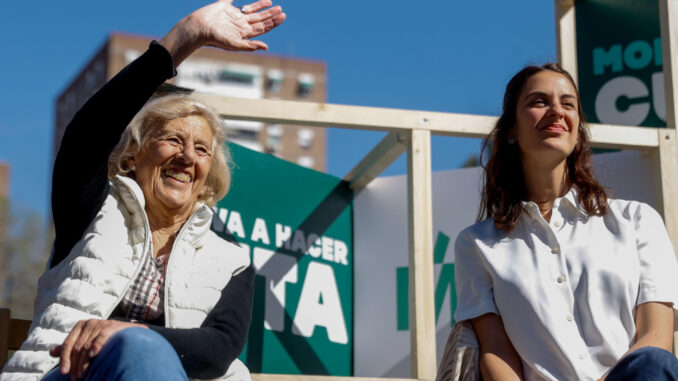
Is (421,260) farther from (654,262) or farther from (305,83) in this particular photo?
(305,83)

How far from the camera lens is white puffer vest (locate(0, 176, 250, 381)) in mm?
2240

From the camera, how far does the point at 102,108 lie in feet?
7.62

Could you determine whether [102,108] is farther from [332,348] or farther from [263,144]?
[263,144]

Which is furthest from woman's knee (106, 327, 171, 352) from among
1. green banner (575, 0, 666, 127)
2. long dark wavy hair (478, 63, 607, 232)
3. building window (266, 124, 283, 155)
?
building window (266, 124, 283, 155)

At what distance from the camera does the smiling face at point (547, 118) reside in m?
2.73

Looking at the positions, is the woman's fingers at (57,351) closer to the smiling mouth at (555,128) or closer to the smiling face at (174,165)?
the smiling face at (174,165)

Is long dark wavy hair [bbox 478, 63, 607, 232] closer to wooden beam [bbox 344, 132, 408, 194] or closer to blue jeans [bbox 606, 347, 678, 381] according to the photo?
blue jeans [bbox 606, 347, 678, 381]

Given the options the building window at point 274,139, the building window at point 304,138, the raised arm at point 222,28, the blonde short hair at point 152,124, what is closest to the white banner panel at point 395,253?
the blonde short hair at point 152,124

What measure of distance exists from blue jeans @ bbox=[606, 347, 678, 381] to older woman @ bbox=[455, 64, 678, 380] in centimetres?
24

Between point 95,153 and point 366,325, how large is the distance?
8.58 ft

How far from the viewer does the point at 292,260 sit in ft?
14.8

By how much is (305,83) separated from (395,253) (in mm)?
70087

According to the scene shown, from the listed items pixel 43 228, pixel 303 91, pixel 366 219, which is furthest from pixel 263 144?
pixel 366 219

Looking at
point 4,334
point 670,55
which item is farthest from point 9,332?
point 670,55
